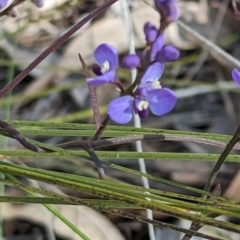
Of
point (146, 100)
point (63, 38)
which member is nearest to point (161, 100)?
point (146, 100)

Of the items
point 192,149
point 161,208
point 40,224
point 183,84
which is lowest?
point 161,208

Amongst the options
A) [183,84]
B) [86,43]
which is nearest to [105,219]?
[183,84]

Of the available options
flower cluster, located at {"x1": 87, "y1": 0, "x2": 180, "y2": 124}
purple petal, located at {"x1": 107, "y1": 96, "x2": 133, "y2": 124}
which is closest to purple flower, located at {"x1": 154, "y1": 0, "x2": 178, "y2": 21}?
flower cluster, located at {"x1": 87, "y1": 0, "x2": 180, "y2": 124}

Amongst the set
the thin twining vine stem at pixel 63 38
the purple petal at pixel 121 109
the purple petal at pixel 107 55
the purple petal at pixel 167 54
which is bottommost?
the purple petal at pixel 121 109

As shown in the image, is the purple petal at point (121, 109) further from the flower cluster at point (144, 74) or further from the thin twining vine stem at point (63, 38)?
the thin twining vine stem at point (63, 38)

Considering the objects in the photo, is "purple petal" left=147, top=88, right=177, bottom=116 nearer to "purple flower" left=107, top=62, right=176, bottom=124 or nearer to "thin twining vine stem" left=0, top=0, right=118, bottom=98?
"purple flower" left=107, top=62, right=176, bottom=124

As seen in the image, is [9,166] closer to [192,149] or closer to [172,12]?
[172,12]

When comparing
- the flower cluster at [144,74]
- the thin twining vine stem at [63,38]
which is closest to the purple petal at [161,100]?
the flower cluster at [144,74]
